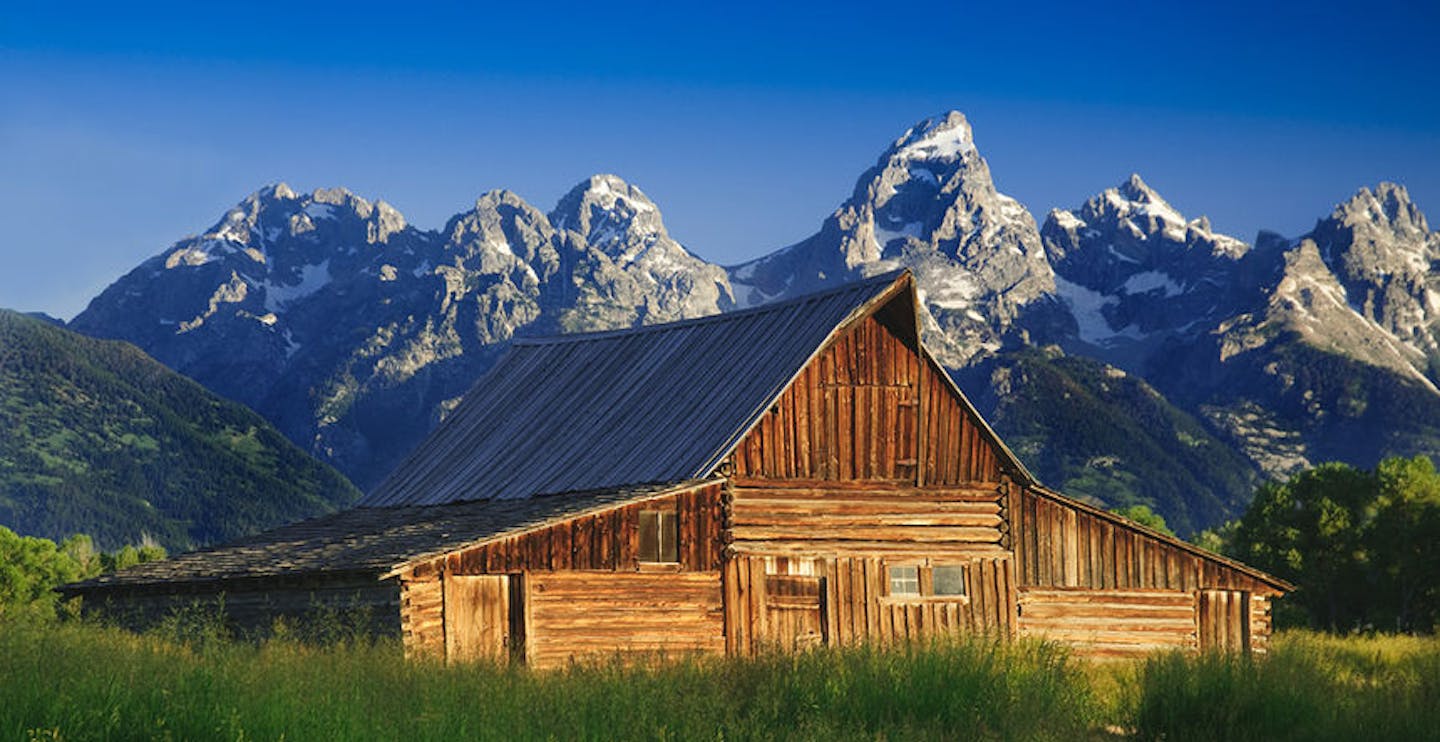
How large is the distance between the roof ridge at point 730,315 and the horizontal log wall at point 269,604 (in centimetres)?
919

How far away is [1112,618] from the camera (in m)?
37.0

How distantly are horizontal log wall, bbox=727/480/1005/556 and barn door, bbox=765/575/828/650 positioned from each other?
1.95 ft

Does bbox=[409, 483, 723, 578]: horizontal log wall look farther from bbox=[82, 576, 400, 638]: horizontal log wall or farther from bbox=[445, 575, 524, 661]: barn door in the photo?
bbox=[82, 576, 400, 638]: horizontal log wall

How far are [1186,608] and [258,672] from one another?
2495 centimetres

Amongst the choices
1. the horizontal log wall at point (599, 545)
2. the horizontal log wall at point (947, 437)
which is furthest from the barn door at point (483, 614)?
the horizontal log wall at point (947, 437)

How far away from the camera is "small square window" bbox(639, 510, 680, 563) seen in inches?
1259

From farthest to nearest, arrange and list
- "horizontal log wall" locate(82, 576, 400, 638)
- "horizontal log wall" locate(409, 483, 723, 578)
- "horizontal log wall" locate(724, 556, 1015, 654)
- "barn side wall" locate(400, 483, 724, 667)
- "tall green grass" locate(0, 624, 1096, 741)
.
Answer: "horizontal log wall" locate(724, 556, 1015, 654) < "horizontal log wall" locate(82, 576, 400, 638) < "horizontal log wall" locate(409, 483, 723, 578) < "barn side wall" locate(400, 483, 724, 667) < "tall green grass" locate(0, 624, 1096, 741)

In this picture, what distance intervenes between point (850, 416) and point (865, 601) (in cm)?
356

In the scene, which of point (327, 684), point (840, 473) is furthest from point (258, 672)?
point (840, 473)

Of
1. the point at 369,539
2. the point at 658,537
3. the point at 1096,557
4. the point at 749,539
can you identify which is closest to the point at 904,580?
the point at 749,539

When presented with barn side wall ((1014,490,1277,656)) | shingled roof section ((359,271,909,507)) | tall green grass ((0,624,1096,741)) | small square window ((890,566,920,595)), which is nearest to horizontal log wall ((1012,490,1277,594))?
barn side wall ((1014,490,1277,656))

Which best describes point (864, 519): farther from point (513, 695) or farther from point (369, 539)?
point (513, 695)

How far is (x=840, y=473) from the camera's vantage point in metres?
34.3

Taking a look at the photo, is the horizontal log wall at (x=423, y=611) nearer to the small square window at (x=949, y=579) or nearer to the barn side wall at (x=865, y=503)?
the barn side wall at (x=865, y=503)
